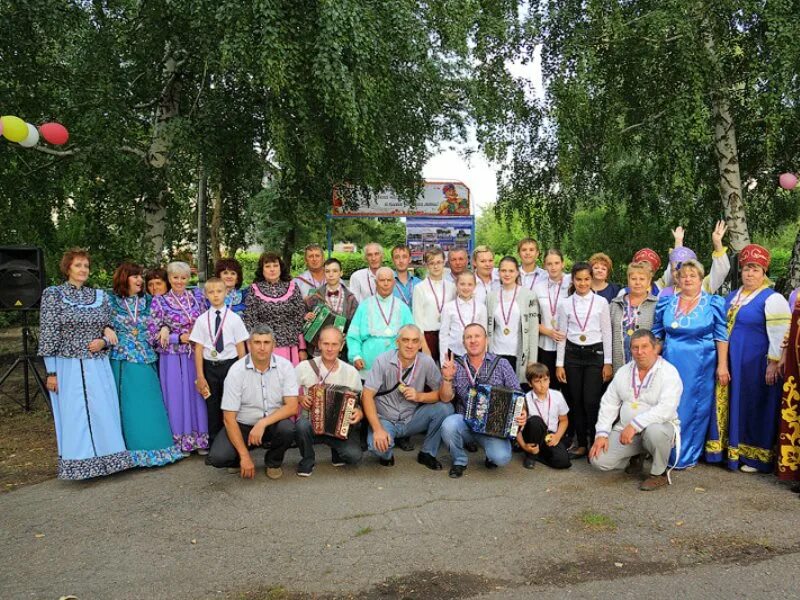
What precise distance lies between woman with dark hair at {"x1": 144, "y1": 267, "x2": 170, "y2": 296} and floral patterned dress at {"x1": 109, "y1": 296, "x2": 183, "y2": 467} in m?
0.25

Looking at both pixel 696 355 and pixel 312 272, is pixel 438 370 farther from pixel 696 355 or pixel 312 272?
pixel 696 355

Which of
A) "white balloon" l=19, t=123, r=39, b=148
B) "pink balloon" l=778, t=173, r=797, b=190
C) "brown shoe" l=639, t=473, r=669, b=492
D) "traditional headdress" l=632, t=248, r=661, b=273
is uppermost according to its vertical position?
"white balloon" l=19, t=123, r=39, b=148

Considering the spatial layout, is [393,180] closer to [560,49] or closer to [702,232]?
[560,49]

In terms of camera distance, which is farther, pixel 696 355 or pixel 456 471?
pixel 696 355

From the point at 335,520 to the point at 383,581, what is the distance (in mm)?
952

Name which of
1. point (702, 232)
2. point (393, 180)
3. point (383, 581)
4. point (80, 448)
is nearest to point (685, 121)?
point (702, 232)

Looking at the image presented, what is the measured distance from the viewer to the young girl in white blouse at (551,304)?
6309mm

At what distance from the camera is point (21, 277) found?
7.88 m

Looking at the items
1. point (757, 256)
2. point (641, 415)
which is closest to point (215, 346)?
point (641, 415)

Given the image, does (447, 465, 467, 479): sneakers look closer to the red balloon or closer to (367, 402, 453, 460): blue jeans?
(367, 402, 453, 460): blue jeans

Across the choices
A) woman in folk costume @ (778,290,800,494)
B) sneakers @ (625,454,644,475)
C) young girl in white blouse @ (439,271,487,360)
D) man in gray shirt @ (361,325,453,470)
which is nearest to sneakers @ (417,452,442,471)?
man in gray shirt @ (361,325,453,470)

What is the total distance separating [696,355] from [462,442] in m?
2.20

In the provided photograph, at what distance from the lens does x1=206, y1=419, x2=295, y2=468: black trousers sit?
17.5 ft

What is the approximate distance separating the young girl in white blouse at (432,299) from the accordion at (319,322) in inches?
31.5
